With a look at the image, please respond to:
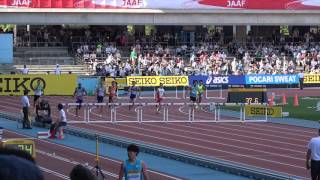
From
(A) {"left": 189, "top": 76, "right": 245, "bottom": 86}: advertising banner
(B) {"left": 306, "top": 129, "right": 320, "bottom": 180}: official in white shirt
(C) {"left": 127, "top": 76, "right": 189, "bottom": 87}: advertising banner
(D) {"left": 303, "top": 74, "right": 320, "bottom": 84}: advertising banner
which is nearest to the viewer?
(B) {"left": 306, "top": 129, "right": 320, "bottom": 180}: official in white shirt

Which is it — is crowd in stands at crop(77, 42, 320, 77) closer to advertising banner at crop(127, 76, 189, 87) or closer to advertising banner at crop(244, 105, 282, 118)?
advertising banner at crop(127, 76, 189, 87)

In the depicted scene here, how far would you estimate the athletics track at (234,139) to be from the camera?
57.1 ft

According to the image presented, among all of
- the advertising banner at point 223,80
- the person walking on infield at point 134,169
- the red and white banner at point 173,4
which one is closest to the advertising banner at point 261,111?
the person walking on infield at point 134,169

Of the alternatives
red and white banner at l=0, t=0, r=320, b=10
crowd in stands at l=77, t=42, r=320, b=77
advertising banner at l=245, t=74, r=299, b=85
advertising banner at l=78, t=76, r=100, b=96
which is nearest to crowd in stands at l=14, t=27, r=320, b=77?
crowd in stands at l=77, t=42, r=320, b=77

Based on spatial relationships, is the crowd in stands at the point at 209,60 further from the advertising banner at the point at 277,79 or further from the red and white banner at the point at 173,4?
the red and white banner at the point at 173,4

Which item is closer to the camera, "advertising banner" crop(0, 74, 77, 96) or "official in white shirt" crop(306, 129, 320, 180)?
"official in white shirt" crop(306, 129, 320, 180)

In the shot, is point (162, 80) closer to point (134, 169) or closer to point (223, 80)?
point (223, 80)

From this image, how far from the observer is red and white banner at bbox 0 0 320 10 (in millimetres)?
53219

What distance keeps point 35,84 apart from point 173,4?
23.1 m

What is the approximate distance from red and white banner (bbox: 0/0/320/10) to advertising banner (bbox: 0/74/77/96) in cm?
1615

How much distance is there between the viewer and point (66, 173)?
15273mm

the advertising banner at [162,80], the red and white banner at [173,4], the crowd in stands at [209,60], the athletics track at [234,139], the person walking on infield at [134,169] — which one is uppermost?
the red and white banner at [173,4]

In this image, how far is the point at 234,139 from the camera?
72.0 ft

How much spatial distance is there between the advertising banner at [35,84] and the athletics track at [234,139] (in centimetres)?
267
